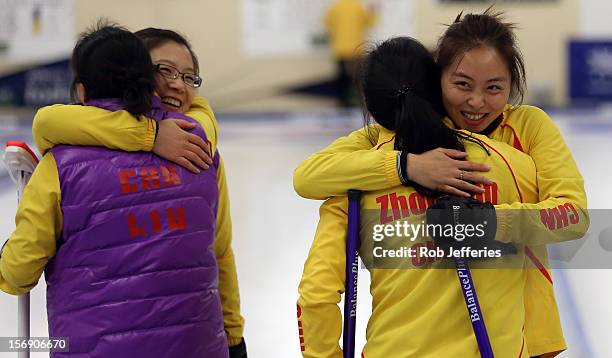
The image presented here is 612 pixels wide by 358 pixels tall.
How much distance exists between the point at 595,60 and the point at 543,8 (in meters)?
0.93

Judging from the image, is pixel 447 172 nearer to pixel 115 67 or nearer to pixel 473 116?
pixel 473 116

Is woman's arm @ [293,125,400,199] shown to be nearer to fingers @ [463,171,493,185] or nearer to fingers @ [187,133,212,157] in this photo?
fingers @ [463,171,493,185]

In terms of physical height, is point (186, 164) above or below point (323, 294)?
above

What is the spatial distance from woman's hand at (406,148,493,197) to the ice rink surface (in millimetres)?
182

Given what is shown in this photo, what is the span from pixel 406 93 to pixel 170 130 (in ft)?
1.52

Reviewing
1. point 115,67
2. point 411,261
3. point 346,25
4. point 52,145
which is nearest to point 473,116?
point 411,261

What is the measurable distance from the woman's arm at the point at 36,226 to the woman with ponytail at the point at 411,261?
0.46 metres

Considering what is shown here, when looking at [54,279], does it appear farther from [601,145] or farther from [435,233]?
[601,145]

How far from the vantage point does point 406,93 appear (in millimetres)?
1327

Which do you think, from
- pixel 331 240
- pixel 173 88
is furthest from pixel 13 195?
pixel 331 240

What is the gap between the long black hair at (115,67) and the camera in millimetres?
1510

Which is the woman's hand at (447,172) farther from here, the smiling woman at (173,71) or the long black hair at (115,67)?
the smiling woman at (173,71)

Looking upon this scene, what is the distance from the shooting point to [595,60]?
10695 mm

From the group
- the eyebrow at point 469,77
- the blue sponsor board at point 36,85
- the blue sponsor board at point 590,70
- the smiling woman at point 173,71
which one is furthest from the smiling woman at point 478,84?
the blue sponsor board at point 36,85
